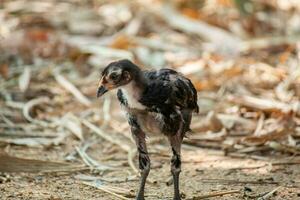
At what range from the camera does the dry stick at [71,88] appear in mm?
5207

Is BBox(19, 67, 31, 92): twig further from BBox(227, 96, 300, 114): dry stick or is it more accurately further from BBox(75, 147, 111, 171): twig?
BBox(227, 96, 300, 114): dry stick

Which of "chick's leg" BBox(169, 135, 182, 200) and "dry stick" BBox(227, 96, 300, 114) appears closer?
"chick's leg" BBox(169, 135, 182, 200)

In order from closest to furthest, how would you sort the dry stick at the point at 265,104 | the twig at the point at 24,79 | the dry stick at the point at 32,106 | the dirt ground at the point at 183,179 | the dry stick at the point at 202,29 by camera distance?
the dirt ground at the point at 183,179 → the dry stick at the point at 265,104 → the dry stick at the point at 32,106 → the twig at the point at 24,79 → the dry stick at the point at 202,29

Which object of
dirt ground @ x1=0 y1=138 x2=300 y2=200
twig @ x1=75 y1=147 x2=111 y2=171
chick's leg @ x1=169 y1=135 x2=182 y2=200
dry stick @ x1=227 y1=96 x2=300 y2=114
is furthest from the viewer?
dry stick @ x1=227 y1=96 x2=300 y2=114

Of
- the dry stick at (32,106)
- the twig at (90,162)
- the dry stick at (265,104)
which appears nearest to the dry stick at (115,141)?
the twig at (90,162)

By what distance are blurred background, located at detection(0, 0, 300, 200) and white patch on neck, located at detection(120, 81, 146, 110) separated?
1.82 feet

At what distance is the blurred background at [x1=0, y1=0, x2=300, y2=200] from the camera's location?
3643 millimetres

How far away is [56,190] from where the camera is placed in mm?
3428

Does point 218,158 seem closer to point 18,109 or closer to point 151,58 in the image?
point 18,109

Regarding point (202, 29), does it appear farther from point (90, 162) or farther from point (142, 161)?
point (142, 161)

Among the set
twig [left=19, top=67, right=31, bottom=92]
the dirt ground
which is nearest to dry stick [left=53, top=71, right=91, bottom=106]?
twig [left=19, top=67, right=31, bottom=92]

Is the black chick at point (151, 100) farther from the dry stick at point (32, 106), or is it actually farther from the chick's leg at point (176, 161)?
the dry stick at point (32, 106)

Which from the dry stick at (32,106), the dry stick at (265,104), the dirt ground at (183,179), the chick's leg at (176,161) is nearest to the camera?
the chick's leg at (176,161)

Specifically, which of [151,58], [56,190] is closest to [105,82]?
[56,190]
